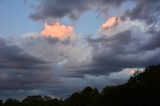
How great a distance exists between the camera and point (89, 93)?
191m

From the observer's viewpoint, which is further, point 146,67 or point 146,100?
point 146,67

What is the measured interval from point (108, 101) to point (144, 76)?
12187 millimetres

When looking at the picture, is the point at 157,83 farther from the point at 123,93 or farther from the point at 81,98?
the point at 81,98

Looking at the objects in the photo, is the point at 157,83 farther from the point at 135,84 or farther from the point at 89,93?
the point at 89,93

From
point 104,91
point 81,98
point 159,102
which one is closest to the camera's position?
point 159,102

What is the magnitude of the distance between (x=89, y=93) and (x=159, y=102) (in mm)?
65949

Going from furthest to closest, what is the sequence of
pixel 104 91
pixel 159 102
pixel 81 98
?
pixel 81 98 → pixel 104 91 → pixel 159 102

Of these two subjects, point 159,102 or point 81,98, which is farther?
point 81,98

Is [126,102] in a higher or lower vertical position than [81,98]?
lower

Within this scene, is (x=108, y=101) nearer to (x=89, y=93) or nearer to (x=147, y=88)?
(x=147, y=88)

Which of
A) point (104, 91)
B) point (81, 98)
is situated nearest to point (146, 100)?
point (104, 91)

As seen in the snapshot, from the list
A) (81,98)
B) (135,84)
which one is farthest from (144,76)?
(81,98)

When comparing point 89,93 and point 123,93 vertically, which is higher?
point 89,93

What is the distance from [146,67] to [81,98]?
5172 cm
